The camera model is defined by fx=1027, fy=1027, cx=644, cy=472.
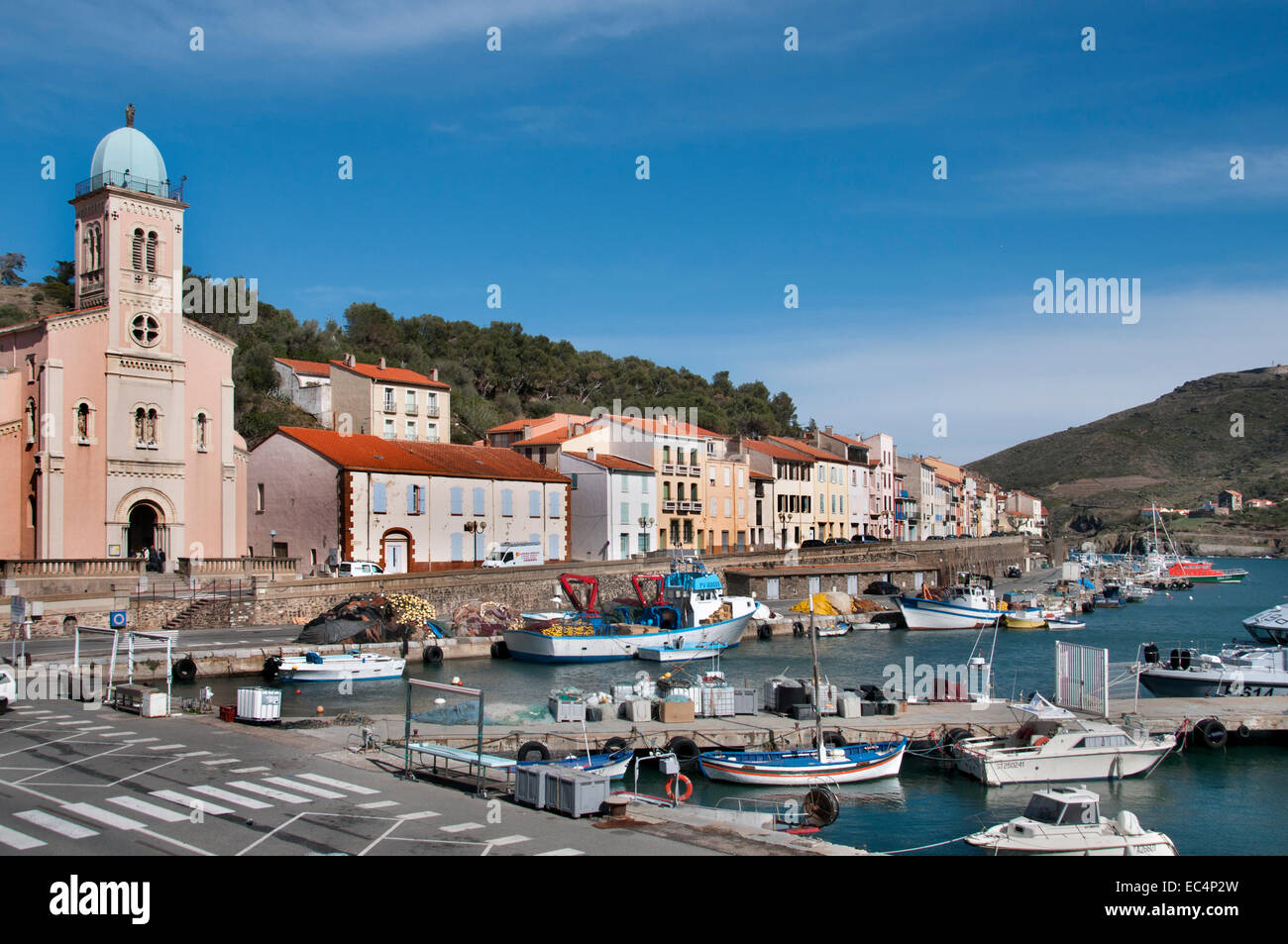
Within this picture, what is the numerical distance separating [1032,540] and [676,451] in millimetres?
110303

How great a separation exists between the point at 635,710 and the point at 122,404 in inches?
1369

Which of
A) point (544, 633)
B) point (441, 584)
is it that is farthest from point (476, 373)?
point (544, 633)

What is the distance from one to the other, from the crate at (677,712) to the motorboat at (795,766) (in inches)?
103

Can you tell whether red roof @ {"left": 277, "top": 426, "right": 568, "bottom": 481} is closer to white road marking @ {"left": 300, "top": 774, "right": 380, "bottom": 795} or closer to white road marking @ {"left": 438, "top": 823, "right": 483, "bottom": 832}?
white road marking @ {"left": 300, "top": 774, "right": 380, "bottom": 795}

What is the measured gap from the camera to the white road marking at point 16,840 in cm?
1338

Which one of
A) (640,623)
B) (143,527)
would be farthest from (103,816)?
(143,527)

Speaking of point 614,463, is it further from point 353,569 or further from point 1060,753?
point 1060,753

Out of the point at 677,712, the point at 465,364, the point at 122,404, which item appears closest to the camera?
the point at 677,712

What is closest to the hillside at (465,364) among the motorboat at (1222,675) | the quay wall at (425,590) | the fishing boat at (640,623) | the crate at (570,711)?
the quay wall at (425,590)

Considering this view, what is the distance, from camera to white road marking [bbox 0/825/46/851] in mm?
13375

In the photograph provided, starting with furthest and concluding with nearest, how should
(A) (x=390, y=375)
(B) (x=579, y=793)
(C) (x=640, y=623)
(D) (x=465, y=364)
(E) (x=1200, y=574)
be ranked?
(E) (x=1200, y=574), (D) (x=465, y=364), (A) (x=390, y=375), (C) (x=640, y=623), (B) (x=579, y=793)

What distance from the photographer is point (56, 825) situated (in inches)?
567

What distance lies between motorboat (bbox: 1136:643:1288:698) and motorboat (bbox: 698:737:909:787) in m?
16.7

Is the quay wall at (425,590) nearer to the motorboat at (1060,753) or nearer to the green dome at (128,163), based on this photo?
the green dome at (128,163)
